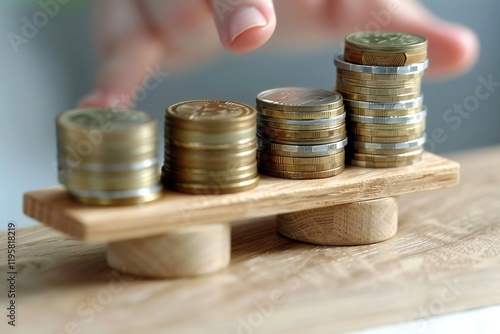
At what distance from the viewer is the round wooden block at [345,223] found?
912 millimetres

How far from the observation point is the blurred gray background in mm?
1332

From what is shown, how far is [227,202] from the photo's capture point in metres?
0.82

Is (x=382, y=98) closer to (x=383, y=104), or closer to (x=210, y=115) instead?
(x=383, y=104)

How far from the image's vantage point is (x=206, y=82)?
1.52m

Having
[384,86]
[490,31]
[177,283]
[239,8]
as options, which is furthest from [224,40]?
[490,31]

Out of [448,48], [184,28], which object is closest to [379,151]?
[448,48]

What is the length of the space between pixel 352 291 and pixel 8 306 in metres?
0.30

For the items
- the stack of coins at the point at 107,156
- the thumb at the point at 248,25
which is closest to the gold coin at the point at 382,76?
the thumb at the point at 248,25

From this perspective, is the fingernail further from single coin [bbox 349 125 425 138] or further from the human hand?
the human hand

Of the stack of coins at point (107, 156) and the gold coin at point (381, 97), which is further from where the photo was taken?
the gold coin at point (381, 97)

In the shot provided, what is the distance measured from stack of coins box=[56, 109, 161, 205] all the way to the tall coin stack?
0.77ft

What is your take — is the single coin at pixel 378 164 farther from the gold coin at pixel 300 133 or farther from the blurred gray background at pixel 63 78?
the blurred gray background at pixel 63 78

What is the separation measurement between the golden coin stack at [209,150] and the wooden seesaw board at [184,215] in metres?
0.01

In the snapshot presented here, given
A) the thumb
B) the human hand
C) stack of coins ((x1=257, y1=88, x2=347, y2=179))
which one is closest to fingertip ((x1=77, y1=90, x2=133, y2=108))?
the human hand
